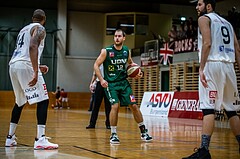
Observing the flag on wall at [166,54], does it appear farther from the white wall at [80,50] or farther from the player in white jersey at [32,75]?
the player in white jersey at [32,75]

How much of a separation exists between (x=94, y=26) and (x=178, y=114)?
64.2ft

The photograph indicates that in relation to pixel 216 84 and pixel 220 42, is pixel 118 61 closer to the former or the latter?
pixel 220 42

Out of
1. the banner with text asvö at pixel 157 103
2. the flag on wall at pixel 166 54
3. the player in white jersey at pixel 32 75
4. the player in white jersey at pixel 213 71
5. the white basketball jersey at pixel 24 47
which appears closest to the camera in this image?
the player in white jersey at pixel 213 71

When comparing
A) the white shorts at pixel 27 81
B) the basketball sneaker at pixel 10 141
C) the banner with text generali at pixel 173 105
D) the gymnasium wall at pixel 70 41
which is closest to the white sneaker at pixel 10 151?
the basketball sneaker at pixel 10 141

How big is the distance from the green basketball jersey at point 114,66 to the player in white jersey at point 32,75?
1.73 meters

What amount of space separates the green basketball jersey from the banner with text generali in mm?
10143

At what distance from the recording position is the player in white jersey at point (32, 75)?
6641mm

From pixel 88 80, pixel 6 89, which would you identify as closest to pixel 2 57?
pixel 6 89

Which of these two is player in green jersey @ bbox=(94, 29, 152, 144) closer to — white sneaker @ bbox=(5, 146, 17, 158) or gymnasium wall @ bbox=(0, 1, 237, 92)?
white sneaker @ bbox=(5, 146, 17, 158)

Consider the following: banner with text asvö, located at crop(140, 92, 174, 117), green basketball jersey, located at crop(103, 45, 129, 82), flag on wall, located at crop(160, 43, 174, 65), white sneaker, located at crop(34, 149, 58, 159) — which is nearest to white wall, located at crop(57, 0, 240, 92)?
flag on wall, located at crop(160, 43, 174, 65)

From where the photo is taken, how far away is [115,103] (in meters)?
8.11

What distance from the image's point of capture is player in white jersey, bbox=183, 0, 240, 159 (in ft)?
18.7

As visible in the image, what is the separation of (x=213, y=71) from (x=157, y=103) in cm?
1526

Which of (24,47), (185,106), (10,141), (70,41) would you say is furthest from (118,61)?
(70,41)
